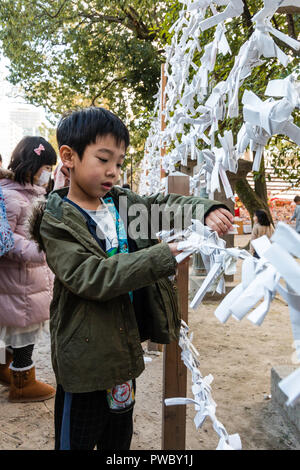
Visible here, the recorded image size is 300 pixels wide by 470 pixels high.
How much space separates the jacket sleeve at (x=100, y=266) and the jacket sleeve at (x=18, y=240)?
3.56 ft

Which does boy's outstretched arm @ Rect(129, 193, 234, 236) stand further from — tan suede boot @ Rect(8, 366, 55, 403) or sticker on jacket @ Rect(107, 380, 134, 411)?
tan suede boot @ Rect(8, 366, 55, 403)

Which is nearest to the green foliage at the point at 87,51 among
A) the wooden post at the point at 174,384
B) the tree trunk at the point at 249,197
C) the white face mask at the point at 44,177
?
the tree trunk at the point at 249,197

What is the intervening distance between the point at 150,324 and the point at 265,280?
72 cm

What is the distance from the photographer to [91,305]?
1005 millimetres

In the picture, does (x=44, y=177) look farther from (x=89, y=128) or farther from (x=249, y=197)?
(x=249, y=197)

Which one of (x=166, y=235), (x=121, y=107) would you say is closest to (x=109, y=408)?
(x=166, y=235)

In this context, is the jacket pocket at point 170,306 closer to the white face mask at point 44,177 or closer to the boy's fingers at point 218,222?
the boy's fingers at point 218,222

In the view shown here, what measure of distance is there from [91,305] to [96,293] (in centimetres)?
12

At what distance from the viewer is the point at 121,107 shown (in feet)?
22.7

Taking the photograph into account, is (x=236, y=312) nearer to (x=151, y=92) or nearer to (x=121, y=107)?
(x=151, y=92)

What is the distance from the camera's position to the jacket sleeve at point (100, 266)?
0.84 m

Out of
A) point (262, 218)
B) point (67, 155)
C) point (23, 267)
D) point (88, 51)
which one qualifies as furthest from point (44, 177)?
point (88, 51)

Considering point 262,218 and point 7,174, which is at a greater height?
point 7,174

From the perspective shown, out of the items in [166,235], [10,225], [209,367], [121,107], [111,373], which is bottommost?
[209,367]
